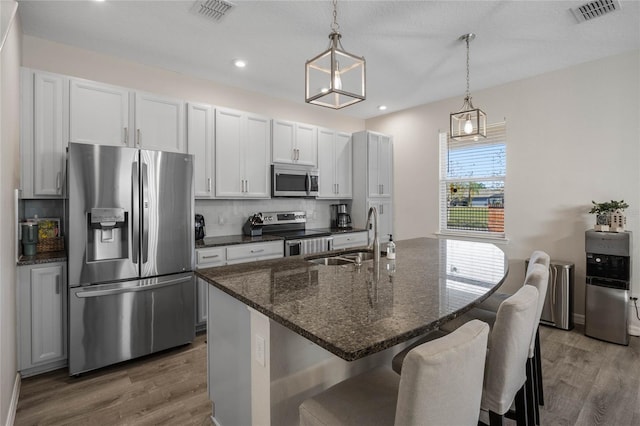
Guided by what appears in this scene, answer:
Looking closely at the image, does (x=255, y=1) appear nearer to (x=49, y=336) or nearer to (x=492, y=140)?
(x=49, y=336)

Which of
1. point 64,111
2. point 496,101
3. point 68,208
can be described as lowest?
point 68,208

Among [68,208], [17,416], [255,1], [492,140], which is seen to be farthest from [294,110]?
[17,416]

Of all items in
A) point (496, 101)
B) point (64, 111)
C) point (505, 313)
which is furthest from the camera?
point (496, 101)

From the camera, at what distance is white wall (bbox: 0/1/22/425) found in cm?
178

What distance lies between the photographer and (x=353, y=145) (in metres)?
5.19

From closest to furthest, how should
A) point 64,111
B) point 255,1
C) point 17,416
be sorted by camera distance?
1. point 17,416
2. point 255,1
3. point 64,111

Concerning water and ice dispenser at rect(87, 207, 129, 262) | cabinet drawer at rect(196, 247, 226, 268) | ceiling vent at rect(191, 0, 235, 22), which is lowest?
cabinet drawer at rect(196, 247, 226, 268)

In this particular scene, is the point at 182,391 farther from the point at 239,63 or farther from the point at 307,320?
the point at 239,63

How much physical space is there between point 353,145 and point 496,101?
2034 mm

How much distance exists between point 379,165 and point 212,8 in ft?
10.8

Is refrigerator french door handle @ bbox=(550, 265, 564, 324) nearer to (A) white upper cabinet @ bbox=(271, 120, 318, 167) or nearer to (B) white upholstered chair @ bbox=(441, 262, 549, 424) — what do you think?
(B) white upholstered chair @ bbox=(441, 262, 549, 424)

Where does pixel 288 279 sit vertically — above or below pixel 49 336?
above

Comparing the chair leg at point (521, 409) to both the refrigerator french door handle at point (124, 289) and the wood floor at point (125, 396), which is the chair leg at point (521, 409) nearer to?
the wood floor at point (125, 396)

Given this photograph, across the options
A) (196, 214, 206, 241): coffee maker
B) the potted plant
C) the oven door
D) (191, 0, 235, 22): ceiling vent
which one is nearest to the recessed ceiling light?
(191, 0, 235, 22): ceiling vent
